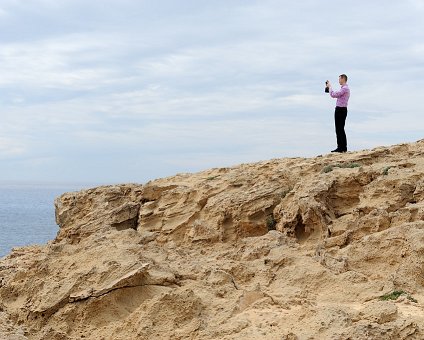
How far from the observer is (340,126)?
17.2 metres

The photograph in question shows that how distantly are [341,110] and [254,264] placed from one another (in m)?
6.98

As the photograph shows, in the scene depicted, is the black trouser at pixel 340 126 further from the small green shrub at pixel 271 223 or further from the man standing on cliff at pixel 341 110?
the small green shrub at pixel 271 223

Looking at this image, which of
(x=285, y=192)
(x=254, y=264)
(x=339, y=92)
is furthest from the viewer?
(x=339, y=92)

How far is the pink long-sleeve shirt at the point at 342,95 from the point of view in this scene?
16.8 meters

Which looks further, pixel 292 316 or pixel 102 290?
pixel 102 290

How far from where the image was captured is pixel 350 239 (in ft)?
39.3

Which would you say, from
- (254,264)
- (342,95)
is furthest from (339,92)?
(254,264)

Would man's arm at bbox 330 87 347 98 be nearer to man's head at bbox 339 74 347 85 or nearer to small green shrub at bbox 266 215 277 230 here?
man's head at bbox 339 74 347 85

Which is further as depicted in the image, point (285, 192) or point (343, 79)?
point (343, 79)

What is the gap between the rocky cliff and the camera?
927 cm

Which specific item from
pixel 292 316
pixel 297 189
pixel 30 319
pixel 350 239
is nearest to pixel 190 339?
pixel 292 316

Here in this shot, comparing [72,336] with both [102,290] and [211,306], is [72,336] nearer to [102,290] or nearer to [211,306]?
[102,290]

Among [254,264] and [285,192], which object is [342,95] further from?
[254,264]

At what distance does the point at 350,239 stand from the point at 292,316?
339cm
